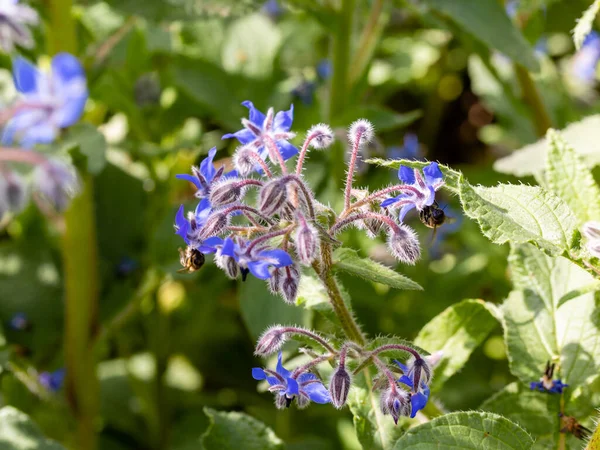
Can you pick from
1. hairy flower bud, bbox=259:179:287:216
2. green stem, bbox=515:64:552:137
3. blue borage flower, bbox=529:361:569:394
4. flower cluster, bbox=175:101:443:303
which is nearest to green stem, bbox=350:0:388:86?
green stem, bbox=515:64:552:137

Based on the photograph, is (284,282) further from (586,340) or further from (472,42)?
(472,42)

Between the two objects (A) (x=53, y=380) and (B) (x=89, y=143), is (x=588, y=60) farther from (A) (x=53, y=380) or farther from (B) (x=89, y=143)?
(A) (x=53, y=380)

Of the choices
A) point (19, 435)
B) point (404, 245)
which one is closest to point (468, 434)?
point (404, 245)

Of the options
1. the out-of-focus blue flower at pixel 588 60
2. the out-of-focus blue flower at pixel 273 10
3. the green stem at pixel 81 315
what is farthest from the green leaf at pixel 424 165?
the out-of-focus blue flower at pixel 273 10

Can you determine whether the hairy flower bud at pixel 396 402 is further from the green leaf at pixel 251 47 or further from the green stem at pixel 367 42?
the green leaf at pixel 251 47

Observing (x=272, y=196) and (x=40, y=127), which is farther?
(x=40, y=127)

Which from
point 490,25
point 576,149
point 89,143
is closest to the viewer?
point 576,149

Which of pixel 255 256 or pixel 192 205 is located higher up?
pixel 192 205

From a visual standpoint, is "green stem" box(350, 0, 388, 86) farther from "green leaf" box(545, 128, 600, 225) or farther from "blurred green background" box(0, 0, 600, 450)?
"green leaf" box(545, 128, 600, 225)
